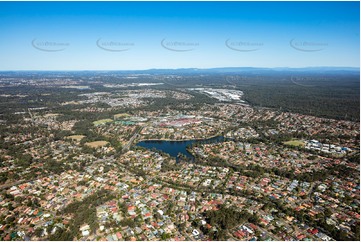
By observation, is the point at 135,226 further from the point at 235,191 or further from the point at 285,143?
the point at 285,143

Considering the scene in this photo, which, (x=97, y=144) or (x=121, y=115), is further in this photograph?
(x=121, y=115)

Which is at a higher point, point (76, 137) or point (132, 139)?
point (76, 137)

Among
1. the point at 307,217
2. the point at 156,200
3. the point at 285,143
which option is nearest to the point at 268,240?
the point at 307,217

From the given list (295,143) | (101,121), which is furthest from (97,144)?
(295,143)

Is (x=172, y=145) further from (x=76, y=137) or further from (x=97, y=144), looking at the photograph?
(x=76, y=137)

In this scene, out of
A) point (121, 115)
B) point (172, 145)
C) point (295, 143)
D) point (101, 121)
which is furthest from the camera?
point (121, 115)

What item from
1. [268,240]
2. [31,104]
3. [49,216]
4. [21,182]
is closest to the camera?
[268,240]

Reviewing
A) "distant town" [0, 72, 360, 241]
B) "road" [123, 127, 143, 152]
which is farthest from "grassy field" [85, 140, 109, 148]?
"road" [123, 127, 143, 152]

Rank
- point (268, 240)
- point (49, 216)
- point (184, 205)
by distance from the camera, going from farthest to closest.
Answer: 1. point (184, 205)
2. point (49, 216)
3. point (268, 240)

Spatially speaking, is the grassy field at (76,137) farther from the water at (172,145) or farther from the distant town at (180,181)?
the water at (172,145)
